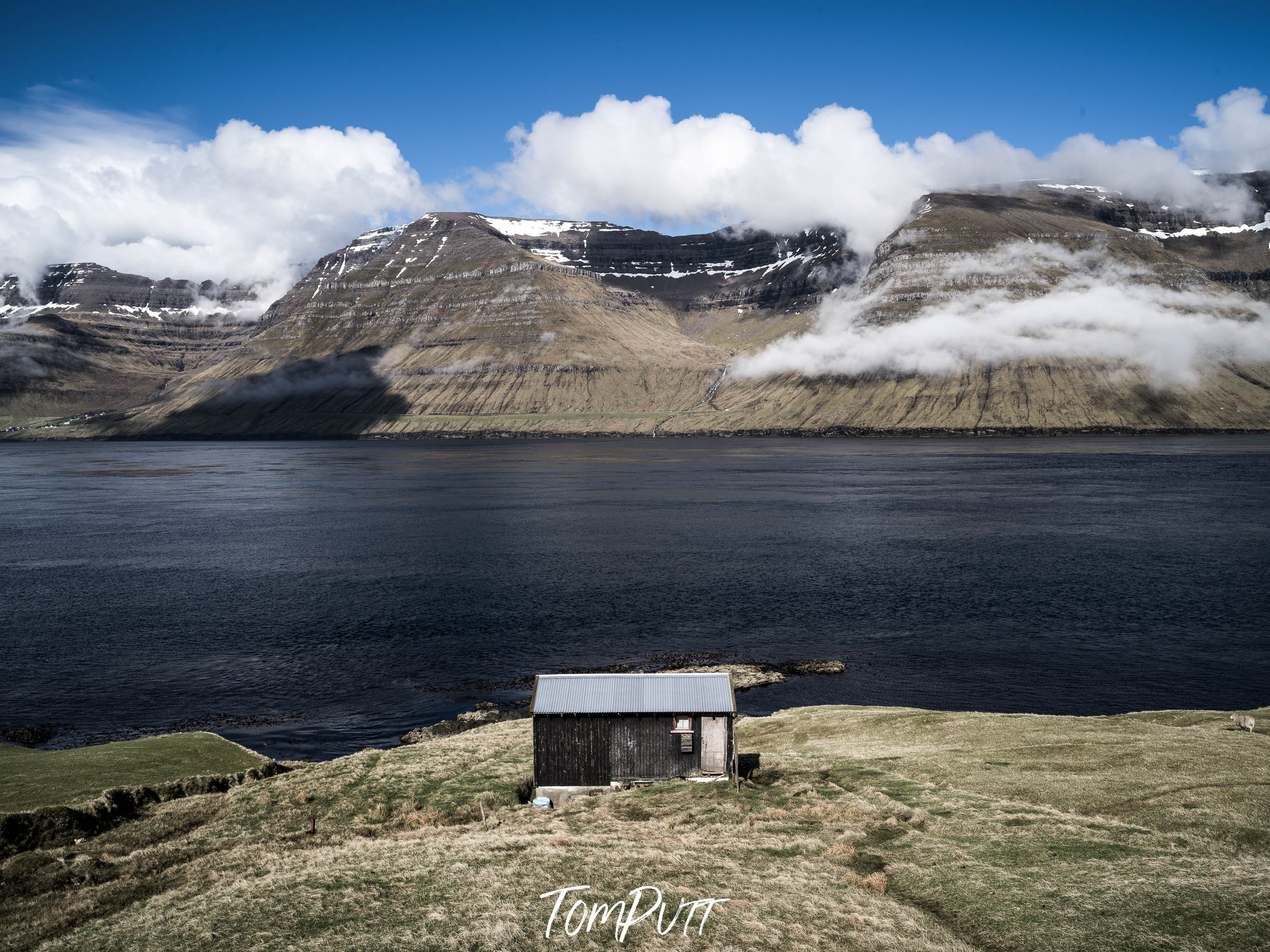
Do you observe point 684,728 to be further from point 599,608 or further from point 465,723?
point 599,608

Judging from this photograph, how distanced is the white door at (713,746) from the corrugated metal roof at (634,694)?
0.81m

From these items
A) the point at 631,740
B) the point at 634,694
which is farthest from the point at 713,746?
the point at 634,694

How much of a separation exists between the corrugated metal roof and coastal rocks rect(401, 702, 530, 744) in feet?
47.5

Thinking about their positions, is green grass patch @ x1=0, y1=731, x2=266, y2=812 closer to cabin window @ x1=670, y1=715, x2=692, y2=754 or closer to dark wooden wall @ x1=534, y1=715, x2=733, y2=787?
dark wooden wall @ x1=534, y1=715, x2=733, y2=787

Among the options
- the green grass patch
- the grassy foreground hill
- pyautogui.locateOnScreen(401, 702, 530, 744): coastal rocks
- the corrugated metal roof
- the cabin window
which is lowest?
pyautogui.locateOnScreen(401, 702, 530, 744): coastal rocks

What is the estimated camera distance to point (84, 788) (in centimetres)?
3919

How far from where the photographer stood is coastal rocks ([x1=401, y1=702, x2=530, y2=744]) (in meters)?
54.4

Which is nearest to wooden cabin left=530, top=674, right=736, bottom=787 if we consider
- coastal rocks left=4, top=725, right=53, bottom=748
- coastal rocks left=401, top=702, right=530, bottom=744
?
coastal rocks left=401, top=702, right=530, bottom=744

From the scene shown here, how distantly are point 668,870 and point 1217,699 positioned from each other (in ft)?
161

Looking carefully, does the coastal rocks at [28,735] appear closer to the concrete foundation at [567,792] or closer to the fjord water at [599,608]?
the fjord water at [599,608]

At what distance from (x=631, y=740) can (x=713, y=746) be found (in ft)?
12.6

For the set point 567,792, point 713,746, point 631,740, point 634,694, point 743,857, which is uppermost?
point 634,694

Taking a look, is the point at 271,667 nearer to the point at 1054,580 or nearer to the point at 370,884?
the point at 370,884

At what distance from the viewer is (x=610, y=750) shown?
1588 inches
